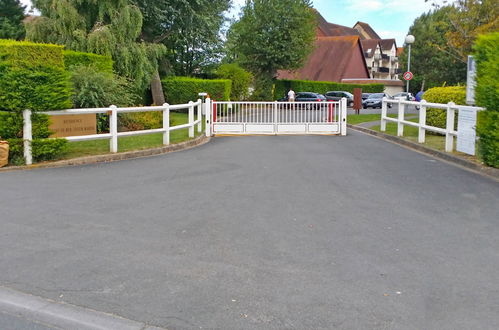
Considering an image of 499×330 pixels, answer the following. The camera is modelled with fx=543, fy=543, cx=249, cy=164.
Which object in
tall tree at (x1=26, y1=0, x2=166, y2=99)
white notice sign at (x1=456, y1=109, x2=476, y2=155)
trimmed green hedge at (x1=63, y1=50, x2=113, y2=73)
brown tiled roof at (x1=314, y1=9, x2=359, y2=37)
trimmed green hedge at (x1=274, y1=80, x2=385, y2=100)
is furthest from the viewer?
brown tiled roof at (x1=314, y1=9, x2=359, y2=37)

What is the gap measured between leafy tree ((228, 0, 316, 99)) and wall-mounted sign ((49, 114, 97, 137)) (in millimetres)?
37135

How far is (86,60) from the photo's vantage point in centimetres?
2067

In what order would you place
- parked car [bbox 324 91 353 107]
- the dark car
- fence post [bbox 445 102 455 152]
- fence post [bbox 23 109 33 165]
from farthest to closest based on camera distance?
parked car [bbox 324 91 353 107] < the dark car < fence post [bbox 445 102 455 152] < fence post [bbox 23 109 33 165]

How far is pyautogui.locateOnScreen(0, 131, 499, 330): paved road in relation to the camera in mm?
4051

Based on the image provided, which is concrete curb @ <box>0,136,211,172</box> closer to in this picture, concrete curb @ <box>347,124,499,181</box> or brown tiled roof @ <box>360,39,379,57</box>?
concrete curb @ <box>347,124,499,181</box>

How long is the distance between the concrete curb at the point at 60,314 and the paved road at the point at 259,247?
100 mm

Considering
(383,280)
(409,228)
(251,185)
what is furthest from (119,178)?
(383,280)

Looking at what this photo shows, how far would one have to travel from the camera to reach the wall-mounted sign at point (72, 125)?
12109 mm

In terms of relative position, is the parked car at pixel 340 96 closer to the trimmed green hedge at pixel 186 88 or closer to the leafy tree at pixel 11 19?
the trimmed green hedge at pixel 186 88

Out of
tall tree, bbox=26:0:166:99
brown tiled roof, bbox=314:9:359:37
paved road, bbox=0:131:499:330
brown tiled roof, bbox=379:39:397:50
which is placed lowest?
paved road, bbox=0:131:499:330

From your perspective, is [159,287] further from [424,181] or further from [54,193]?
[424,181]

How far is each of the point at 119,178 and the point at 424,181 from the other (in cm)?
534

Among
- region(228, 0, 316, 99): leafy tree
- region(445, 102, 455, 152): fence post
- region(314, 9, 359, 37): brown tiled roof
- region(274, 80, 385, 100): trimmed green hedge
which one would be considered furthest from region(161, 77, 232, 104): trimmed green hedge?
region(314, 9, 359, 37): brown tiled roof

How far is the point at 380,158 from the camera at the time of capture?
1270cm
